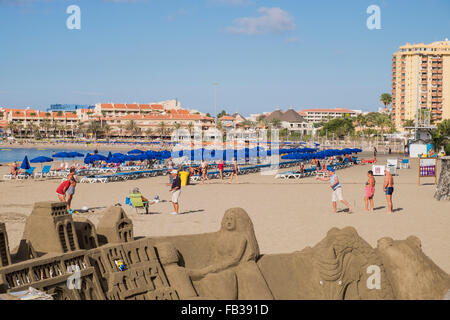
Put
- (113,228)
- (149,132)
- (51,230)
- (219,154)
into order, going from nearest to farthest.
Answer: (51,230) → (113,228) → (219,154) → (149,132)

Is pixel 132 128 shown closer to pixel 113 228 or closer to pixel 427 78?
pixel 427 78

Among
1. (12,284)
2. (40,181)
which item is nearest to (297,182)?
(40,181)

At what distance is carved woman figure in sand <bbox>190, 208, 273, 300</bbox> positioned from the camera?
229 inches

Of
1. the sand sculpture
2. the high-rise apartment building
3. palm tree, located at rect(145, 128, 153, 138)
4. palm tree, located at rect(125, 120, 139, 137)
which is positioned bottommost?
the sand sculpture

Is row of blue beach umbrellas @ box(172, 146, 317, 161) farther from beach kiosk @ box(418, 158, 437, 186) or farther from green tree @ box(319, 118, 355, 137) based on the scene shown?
green tree @ box(319, 118, 355, 137)

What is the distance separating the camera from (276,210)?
14.6 m

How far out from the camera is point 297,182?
964 inches

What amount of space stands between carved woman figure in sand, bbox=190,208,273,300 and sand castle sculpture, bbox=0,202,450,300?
0.01 metres

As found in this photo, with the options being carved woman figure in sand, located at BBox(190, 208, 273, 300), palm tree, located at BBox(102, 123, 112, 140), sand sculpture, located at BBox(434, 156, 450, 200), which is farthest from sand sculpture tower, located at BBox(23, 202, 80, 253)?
palm tree, located at BBox(102, 123, 112, 140)

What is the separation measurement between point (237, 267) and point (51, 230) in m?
2.15

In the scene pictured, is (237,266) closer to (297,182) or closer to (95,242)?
(95,242)

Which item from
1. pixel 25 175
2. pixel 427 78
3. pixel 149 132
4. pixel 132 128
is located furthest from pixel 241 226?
pixel 132 128

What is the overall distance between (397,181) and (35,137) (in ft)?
361

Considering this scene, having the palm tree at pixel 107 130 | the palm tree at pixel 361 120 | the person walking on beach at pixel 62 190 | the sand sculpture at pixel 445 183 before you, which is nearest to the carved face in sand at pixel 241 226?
the person walking on beach at pixel 62 190
